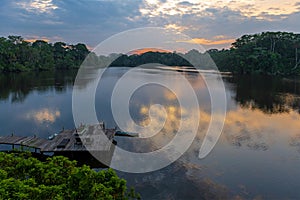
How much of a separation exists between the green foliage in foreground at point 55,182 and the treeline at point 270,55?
68.5 meters

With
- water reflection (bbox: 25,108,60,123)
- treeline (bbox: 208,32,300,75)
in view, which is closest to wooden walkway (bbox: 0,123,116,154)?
water reflection (bbox: 25,108,60,123)

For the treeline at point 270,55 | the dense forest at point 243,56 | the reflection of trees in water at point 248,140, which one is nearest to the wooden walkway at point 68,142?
the reflection of trees in water at point 248,140

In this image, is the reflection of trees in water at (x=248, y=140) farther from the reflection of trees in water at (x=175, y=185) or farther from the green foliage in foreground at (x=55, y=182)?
the green foliage in foreground at (x=55, y=182)

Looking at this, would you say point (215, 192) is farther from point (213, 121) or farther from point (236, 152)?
point (213, 121)

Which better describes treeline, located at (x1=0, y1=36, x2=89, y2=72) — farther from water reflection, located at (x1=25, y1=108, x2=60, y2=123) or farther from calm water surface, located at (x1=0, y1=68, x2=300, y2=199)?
water reflection, located at (x1=25, y1=108, x2=60, y2=123)

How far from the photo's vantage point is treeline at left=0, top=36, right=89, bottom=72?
68.6 m

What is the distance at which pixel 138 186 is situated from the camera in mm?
12094

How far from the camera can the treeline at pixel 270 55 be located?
66.1 meters

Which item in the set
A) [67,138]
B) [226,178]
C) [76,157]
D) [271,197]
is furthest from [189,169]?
[67,138]

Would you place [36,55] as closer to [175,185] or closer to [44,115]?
[44,115]

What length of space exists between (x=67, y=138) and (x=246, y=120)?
15410 mm

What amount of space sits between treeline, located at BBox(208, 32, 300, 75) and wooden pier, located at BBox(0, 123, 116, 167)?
60883mm

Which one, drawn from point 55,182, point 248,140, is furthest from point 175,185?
point 248,140

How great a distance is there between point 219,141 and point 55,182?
13623mm
